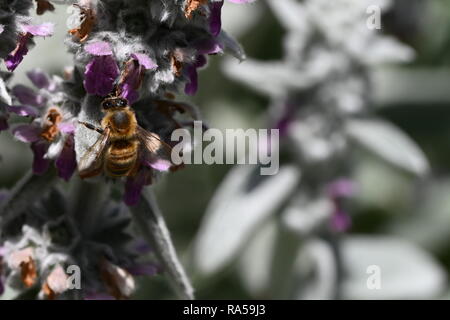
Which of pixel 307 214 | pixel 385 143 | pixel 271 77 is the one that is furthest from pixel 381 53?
pixel 307 214

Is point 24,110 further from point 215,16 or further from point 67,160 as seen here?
point 215,16

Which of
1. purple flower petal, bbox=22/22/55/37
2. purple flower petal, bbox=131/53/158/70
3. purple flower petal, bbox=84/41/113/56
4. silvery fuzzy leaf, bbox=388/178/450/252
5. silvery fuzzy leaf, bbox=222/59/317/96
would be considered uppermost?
silvery fuzzy leaf, bbox=222/59/317/96

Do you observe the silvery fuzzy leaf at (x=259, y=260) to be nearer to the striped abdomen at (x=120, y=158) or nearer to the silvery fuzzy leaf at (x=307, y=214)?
the silvery fuzzy leaf at (x=307, y=214)

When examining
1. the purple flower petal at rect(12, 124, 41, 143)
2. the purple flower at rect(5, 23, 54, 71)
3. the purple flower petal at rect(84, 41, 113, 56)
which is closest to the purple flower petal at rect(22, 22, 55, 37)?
the purple flower at rect(5, 23, 54, 71)

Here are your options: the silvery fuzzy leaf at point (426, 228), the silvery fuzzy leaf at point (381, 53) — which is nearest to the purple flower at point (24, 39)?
the silvery fuzzy leaf at point (381, 53)

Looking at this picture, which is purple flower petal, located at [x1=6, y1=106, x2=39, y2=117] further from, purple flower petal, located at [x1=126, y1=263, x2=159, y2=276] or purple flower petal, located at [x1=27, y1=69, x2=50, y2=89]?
purple flower petal, located at [x1=126, y1=263, x2=159, y2=276]

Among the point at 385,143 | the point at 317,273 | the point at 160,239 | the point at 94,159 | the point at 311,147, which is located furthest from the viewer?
the point at 317,273
